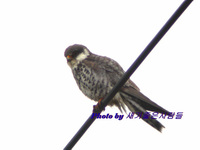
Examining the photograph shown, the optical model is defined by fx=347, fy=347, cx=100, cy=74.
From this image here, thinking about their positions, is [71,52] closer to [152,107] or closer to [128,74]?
[152,107]

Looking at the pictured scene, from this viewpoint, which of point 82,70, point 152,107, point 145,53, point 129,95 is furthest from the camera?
point 82,70

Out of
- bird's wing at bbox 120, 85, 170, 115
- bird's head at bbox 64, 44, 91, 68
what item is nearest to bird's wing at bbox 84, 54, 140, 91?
bird's head at bbox 64, 44, 91, 68

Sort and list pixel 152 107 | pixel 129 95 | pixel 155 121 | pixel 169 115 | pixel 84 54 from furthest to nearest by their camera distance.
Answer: pixel 84 54
pixel 129 95
pixel 155 121
pixel 152 107
pixel 169 115

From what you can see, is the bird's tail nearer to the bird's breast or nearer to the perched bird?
the perched bird

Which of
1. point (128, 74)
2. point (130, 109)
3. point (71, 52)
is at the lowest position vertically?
point (128, 74)

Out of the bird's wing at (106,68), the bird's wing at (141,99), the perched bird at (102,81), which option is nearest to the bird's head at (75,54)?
the perched bird at (102,81)

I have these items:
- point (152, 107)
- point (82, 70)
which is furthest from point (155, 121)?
point (82, 70)

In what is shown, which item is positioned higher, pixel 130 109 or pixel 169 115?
pixel 130 109
